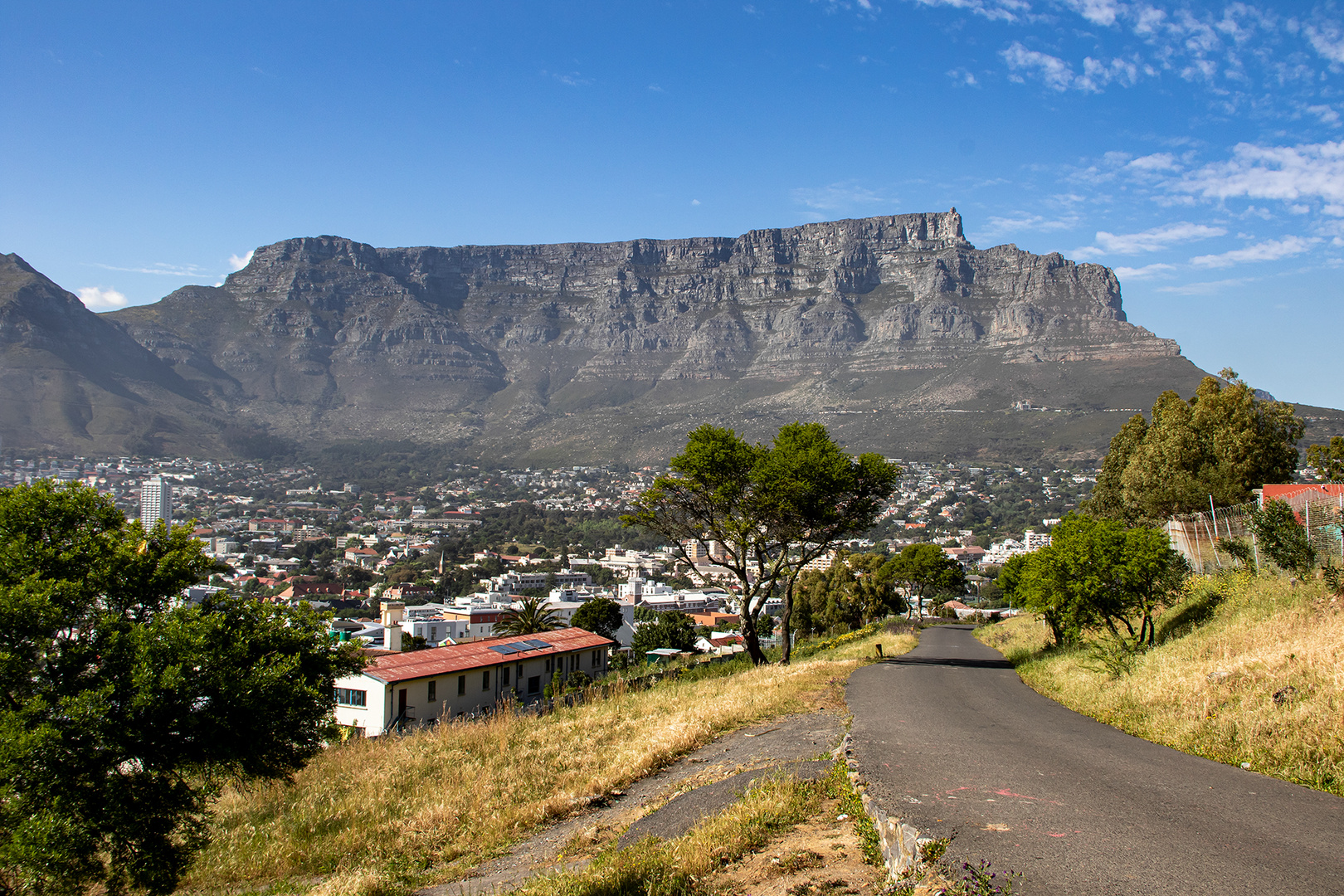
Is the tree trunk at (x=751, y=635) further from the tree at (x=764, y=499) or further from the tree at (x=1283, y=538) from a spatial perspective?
the tree at (x=1283, y=538)

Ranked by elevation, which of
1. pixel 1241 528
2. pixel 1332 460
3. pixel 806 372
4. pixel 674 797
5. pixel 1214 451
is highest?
pixel 806 372

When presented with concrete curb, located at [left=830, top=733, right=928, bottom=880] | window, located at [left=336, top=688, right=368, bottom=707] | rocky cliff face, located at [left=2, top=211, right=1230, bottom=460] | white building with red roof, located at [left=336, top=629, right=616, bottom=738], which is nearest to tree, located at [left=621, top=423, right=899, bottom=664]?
white building with red roof, located at [left=336, top=629, right=616, bottom=738]

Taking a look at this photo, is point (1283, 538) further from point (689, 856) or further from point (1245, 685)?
point (689, 856)

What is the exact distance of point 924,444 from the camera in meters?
112

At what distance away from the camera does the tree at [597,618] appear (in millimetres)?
52344

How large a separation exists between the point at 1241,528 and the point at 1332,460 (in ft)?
37.5

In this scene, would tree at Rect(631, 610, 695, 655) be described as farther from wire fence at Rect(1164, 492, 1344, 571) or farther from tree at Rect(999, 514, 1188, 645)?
tree at Rect(999, 514, 1188, 645)

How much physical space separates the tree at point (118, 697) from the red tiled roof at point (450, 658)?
49.5 ft

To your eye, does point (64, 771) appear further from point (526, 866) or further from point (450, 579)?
point (450, 579)

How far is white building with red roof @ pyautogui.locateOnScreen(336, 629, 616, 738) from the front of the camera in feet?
77.4

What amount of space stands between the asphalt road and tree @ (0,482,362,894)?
227 inches

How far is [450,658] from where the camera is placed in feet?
87.2

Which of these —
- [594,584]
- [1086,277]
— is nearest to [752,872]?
[594,584]

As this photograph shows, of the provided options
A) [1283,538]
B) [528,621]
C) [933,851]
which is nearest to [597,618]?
[528,621]
